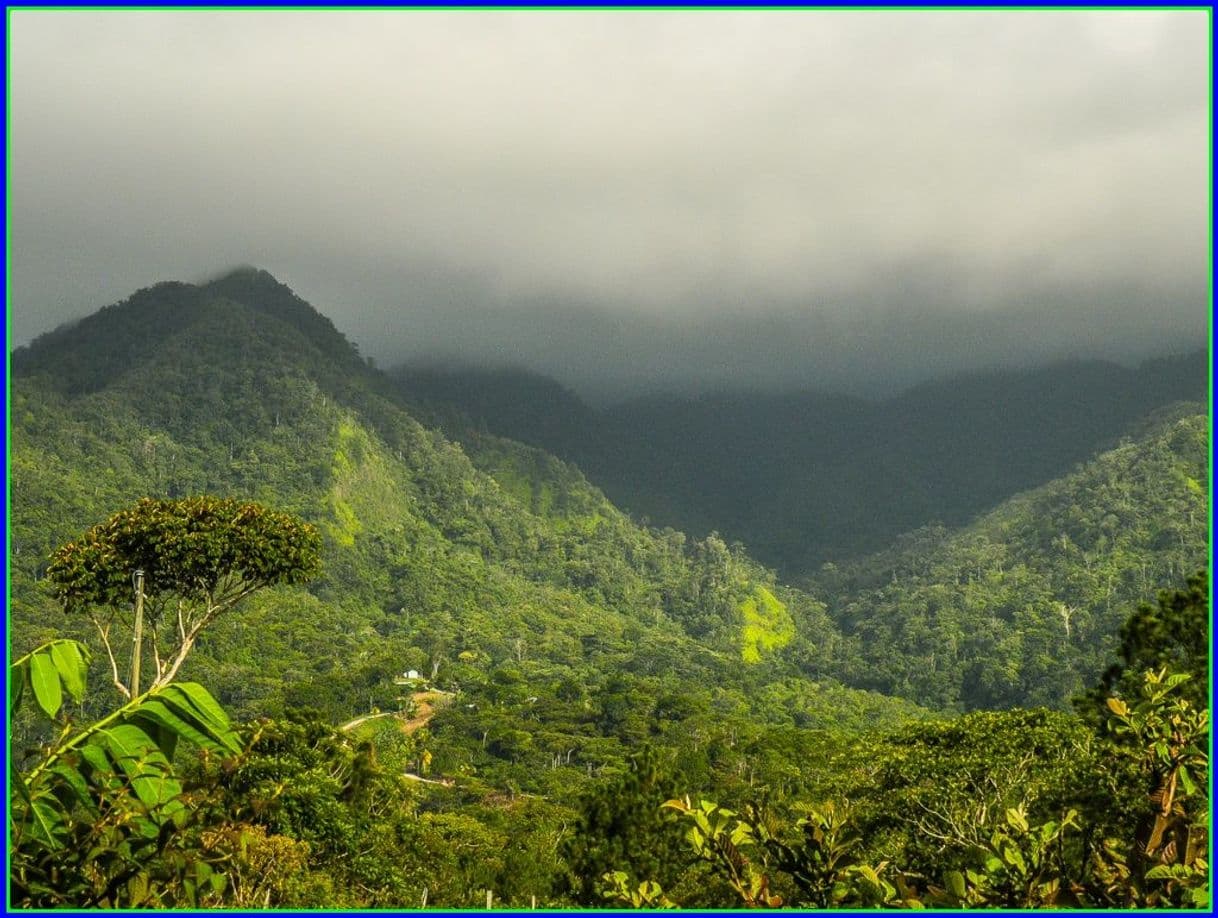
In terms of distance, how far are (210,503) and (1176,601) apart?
11.3 m

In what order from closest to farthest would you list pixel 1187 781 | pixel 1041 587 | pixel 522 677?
pixel 1187 781 < pixel 522 677 < pixel 1041 587

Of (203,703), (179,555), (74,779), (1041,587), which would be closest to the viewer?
(203,703)

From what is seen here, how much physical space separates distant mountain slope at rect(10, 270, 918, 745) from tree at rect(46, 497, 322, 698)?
2783 centimetres

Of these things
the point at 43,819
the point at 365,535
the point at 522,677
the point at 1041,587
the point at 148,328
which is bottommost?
the point at 522,677

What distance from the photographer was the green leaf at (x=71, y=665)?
5.02ft

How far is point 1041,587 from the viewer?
7931 centimetres

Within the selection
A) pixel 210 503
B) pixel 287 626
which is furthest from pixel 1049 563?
pixel 210 503

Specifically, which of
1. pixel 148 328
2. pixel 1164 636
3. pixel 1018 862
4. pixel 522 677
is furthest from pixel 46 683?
pixel 148 328

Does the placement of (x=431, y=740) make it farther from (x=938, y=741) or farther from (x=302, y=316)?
(x=302, y=316)

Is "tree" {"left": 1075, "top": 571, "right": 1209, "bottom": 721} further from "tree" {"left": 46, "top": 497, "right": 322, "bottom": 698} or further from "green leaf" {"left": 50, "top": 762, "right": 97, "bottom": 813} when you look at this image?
"green leaf" {"left": 50, "top": 762, "right": 97, "bottom": 813}

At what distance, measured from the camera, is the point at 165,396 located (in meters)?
84.8

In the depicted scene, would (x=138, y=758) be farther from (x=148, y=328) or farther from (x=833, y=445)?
(x=833, y=445)

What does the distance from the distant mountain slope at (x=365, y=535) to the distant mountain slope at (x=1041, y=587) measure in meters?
5.40

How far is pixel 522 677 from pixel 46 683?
54.7 metres
